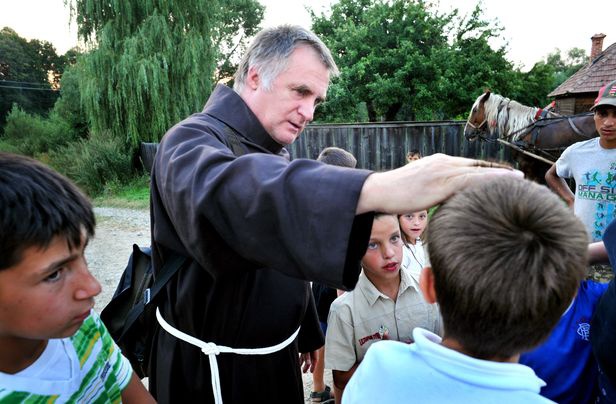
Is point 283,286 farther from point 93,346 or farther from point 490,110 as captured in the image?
point 490,110

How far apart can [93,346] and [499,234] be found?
1330 millimetres

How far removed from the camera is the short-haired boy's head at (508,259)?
75 cm

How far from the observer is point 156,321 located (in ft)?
5.37

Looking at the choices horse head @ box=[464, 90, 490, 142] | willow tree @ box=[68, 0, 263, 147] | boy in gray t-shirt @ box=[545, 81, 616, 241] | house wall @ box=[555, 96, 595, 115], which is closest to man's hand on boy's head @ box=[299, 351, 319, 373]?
boy in gray t-shirt @ box=[545, 81, 616, 241]

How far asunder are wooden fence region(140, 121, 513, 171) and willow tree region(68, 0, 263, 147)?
4.37 ft

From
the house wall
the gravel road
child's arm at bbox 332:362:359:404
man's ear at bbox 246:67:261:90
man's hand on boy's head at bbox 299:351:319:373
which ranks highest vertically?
the house wall

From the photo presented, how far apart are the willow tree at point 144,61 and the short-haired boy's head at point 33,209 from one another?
12.6 metres

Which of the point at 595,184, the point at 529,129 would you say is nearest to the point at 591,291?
the point at 595,184

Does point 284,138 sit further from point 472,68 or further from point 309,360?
point 472,68

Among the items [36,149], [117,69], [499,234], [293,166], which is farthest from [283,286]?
[36,149]

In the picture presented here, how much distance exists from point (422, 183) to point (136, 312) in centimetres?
135

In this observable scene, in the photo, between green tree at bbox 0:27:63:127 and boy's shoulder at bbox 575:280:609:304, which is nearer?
boy's shoulder at bbox 575:280:609:304

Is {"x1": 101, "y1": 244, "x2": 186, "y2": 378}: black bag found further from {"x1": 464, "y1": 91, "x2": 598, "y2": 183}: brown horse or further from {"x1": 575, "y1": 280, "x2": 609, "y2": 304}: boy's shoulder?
{"x1": 464, "y1": 91, "x2": 598, "y2": 183}: brown horse

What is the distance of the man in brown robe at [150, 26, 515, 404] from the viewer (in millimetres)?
778
